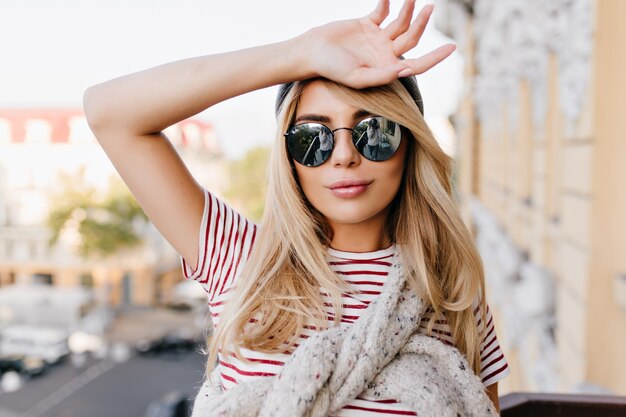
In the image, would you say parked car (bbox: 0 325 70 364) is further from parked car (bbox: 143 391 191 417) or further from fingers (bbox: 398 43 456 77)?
fingers (bbox: 398 43 456 77)

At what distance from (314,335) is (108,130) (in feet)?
2.16

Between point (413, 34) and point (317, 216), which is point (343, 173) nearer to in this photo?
point (317, 216)

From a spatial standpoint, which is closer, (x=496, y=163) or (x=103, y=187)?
(x=496, y=163)

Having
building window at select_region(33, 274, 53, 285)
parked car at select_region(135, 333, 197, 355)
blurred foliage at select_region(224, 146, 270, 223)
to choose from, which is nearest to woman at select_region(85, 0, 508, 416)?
parked car at select_region(135, 333, 197, 355)

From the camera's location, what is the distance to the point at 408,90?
1.52 m

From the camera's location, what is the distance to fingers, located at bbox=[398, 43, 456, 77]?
135 centimetres

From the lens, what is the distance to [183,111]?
4.55 ft

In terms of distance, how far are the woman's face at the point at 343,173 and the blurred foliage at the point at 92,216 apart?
2305cm

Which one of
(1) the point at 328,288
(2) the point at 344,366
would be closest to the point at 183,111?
(1) the point at 328,288

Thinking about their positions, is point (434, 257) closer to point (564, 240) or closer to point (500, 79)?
point (564, 240)

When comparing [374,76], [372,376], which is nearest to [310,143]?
[374,76]

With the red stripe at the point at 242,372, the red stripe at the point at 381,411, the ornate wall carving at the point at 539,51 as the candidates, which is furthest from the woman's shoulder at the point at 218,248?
the ornate wall carving at the point at 539,51

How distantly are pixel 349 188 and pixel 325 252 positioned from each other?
0.19 m

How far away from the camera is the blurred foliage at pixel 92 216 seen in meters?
23.2
